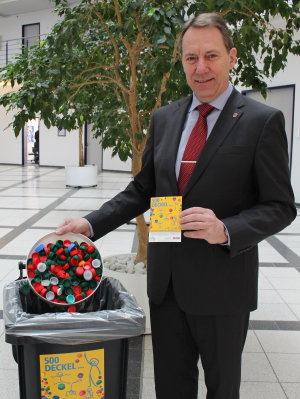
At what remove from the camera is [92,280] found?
68.5 inches

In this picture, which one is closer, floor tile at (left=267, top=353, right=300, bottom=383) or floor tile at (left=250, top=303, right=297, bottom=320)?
floor tile at (left=267, top=353, right=300, bottom=383)

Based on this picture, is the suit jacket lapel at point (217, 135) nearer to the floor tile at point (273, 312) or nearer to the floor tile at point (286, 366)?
the floor tile at point (286, 366)

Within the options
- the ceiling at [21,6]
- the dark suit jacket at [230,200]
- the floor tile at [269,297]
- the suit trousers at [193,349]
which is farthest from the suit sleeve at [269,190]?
the ceiling at [21,6]

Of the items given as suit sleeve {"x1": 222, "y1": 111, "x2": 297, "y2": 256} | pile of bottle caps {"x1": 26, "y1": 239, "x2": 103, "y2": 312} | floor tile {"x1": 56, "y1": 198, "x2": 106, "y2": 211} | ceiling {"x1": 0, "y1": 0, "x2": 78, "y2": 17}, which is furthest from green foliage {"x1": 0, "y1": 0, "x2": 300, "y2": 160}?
ceiling {"x1": 0, "y1": 0, "x2": 78, "y2": 17}

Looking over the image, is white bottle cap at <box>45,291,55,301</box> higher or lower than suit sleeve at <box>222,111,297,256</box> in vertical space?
lower

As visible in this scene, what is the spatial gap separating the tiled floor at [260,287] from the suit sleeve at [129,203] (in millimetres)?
1151

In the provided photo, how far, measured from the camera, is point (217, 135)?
4.86 feet

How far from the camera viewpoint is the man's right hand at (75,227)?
1.72 metres

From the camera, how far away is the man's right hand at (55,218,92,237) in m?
1.72

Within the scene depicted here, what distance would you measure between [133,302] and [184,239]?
35 cm

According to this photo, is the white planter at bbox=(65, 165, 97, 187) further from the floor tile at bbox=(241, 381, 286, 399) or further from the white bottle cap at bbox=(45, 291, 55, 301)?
the white bottle cap at bbox=(45, 291, 55, 301)

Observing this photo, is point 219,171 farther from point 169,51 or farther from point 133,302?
point 169,51

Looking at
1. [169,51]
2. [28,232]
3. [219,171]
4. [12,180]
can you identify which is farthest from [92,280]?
[12,180]

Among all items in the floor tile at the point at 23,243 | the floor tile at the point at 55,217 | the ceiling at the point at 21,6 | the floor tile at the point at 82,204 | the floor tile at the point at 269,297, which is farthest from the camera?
the ceiling at the point at 21,6
